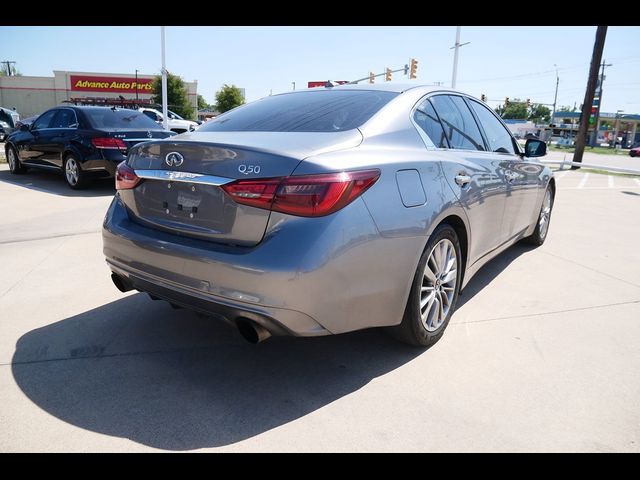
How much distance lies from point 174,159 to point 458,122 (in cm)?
210

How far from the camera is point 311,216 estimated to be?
227cm

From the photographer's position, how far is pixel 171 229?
8.73 feet

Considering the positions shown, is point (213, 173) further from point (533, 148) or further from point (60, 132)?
point (60, 132)

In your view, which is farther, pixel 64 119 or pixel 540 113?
pixel 540 113

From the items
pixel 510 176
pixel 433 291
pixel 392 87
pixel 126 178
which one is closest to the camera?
pixel 126 178

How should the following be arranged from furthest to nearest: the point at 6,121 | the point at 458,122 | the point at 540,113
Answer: the point at 540,113
the point at 6,121
the point at 458,122

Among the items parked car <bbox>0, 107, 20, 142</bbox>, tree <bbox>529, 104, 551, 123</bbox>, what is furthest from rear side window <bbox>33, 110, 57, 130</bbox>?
tree <bbox>529, 104, 551, 123</bbox>

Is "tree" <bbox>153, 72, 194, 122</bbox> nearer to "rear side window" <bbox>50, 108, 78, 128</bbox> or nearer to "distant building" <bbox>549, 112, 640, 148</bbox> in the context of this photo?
"rear side window" <bbox>50, 108, 78, 128</bbox>

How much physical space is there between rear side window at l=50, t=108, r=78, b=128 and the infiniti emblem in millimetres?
7393

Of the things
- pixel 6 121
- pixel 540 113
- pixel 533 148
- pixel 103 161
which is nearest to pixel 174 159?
pixel 533 148

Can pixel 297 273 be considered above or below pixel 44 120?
below

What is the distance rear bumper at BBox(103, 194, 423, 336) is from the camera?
225 cm

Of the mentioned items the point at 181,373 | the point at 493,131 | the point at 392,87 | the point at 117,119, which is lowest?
the point at 181,373

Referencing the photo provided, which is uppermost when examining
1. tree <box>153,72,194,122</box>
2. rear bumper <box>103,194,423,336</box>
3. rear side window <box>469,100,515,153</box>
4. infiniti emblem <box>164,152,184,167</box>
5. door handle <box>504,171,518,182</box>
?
tree <box>153,72,194,122</box>
